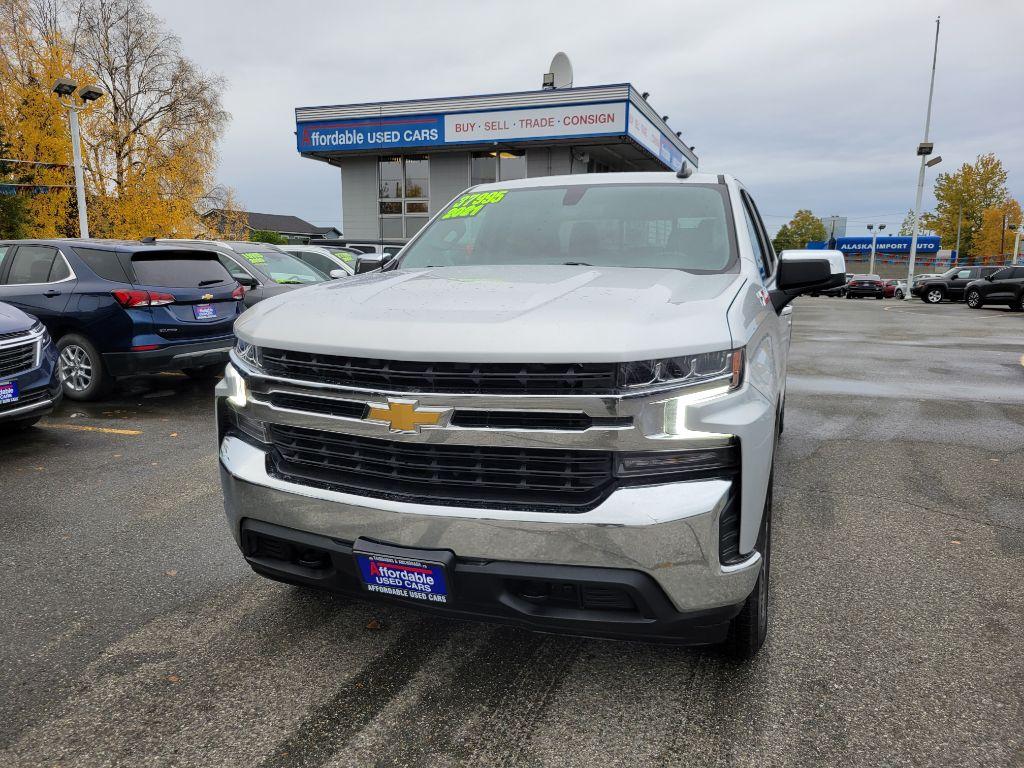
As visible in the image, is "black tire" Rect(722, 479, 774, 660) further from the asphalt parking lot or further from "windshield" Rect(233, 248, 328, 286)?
"windshield" Rect(233, 248, 328, 286)

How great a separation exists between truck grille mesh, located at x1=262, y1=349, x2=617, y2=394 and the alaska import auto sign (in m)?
23.4

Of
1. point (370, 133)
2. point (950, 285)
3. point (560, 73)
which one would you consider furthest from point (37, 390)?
point (950, 285)

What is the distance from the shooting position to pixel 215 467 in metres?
5.23

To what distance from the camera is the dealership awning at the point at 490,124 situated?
2405cm

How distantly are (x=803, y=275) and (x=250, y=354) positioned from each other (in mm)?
2528

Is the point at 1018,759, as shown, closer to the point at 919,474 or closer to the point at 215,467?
the point at 919,474

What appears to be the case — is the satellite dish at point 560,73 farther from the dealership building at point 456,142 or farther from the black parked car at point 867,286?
the black parked car at point 867,286

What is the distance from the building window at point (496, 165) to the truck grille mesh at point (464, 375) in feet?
85.2

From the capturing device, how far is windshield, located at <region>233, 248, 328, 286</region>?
401 inches

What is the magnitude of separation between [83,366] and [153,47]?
35869 mm

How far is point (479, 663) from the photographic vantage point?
2.62m

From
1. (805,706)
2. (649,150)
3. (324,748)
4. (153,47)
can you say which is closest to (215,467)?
(324,748)

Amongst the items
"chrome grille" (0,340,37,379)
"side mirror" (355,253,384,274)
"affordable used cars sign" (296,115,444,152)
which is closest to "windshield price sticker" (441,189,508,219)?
"side mirror" (355,253,384,274)

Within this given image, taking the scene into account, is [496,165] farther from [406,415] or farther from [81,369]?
[406,415]
